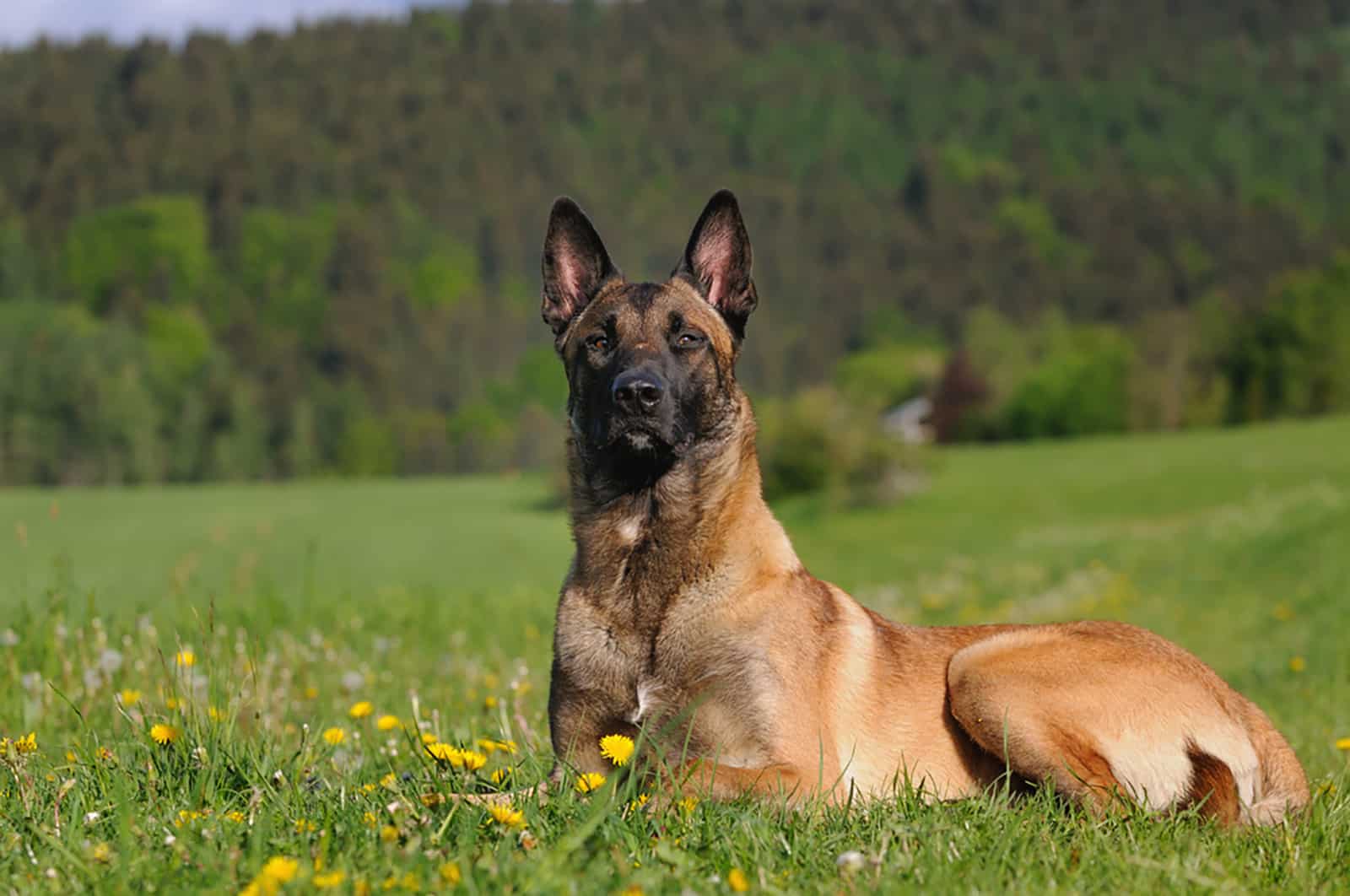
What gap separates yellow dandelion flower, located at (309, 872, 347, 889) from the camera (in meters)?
2.65

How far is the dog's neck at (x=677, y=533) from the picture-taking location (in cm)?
443

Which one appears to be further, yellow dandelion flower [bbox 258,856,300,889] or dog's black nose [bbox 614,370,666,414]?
dog's black nose [bbox 614,370,666,414]

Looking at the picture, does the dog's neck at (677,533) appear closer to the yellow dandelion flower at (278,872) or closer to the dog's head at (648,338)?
the dog's head at (648,338)

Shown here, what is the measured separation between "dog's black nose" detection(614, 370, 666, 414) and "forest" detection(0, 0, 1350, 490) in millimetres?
33585

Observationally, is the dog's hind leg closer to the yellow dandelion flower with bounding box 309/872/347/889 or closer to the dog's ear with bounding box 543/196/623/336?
the dog's ear with bounding box 543/196/623/336

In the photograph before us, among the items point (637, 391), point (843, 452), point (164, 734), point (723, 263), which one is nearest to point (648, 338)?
point (637, 391)

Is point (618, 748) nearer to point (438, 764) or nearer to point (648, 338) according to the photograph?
point (438, 764)

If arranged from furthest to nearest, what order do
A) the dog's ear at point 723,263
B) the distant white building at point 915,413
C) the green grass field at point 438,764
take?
the distant white building at point 915,413 → the dog's ear at point 723,263 → the green grass field at point 438,764

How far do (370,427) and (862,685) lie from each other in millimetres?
67010

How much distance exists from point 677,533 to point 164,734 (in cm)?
183

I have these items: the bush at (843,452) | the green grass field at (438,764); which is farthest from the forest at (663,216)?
the green grass field at (438,764)

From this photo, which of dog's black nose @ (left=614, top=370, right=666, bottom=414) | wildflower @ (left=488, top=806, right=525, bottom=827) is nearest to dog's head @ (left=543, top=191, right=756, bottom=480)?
dog's black nose @ (left=614, top=370, right=666, bottom=414)

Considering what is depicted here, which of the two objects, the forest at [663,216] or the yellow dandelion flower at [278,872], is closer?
the yellow dandelion flower at [278,872]

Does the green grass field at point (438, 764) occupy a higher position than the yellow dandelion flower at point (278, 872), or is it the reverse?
the yellow dandelion flower at point (278, 872)
